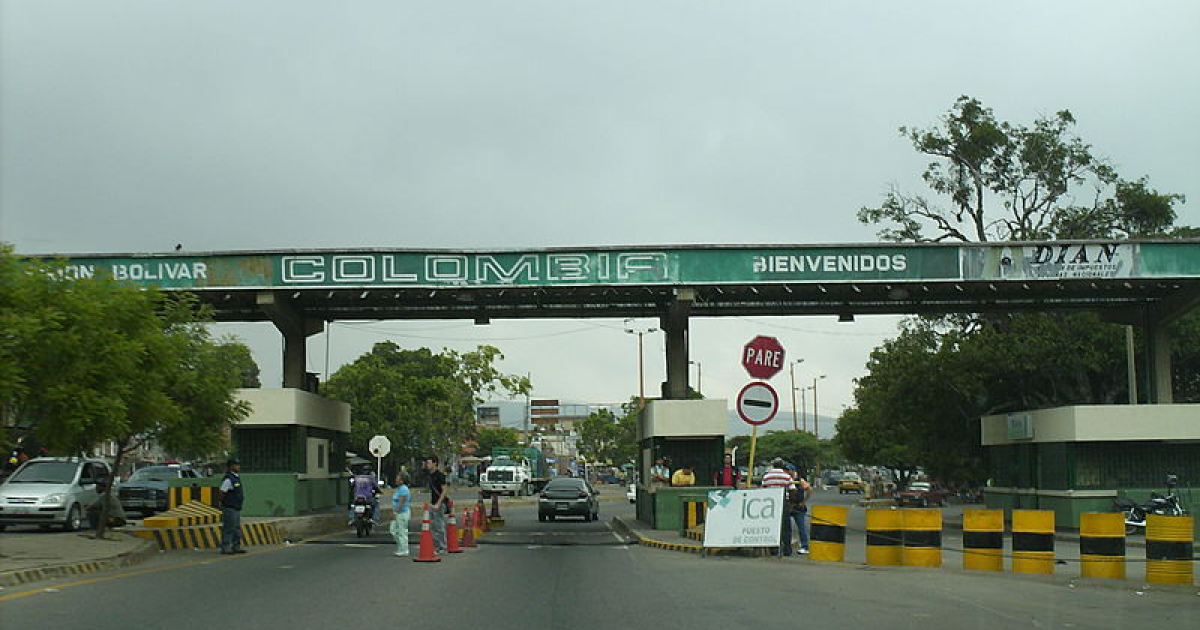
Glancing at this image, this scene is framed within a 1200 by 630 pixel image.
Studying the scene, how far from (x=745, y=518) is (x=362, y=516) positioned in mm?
11366

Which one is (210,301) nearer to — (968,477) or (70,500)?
(70,500)

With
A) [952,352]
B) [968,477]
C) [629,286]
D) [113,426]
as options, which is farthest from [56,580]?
[968,477]

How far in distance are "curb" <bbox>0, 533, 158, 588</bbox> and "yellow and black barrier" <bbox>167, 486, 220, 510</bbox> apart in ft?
25.3

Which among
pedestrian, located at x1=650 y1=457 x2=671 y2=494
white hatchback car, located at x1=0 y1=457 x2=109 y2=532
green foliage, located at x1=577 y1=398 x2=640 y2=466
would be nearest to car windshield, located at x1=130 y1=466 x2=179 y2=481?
white hatchback car, located at x1=0 y1=457 x2=109 y2=532

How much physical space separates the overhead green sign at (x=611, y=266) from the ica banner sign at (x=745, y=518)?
31.5 ft

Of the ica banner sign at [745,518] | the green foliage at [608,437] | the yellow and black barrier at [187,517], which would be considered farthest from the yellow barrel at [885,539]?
the green foliage at [608,437]

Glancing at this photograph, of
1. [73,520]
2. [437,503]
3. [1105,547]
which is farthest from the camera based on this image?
[73,520]

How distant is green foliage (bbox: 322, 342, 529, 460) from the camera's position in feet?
239

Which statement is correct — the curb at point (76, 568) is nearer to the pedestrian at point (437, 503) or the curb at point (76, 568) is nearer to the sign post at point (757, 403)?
the pedestrian at point (437, 503)

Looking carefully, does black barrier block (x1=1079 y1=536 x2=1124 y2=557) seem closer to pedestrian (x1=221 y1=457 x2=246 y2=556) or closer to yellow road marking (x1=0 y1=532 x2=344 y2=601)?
yellow road marking (x1=0 y1=532 x2=344 y2=601)

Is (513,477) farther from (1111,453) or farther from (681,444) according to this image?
(1111,453)

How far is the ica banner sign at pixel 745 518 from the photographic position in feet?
65.5

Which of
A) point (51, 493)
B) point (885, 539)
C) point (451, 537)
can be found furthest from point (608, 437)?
point (885, 539)

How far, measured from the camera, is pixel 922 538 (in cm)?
1794
